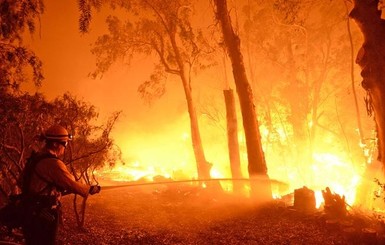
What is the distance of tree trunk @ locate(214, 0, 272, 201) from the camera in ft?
37.6

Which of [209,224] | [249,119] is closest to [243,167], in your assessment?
[249,119]

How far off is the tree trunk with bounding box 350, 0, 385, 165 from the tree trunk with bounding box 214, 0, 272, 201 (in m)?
4.86

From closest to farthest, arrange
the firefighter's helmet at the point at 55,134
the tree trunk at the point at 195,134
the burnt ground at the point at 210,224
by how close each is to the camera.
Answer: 1. the firefighter's helmet at the point at 55,134
2. the burnt ground at the point at 210,224
3. the tree trunk at the point at 195,134

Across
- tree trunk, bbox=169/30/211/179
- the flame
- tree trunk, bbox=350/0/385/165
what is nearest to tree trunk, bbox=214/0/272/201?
the flame

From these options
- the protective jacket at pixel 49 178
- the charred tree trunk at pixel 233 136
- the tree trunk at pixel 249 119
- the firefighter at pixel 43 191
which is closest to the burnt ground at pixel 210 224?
the tree trunk at pixel 249 119

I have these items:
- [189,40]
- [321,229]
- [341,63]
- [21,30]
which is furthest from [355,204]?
[341,63]

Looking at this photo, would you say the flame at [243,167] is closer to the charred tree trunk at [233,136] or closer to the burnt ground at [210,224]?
the charred tree trunk at [233,136]

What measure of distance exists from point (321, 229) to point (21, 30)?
894 centimetres

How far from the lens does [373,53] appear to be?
22.0 ft

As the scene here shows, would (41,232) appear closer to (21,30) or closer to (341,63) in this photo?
(21,30)

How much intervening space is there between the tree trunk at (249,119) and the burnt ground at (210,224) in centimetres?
70

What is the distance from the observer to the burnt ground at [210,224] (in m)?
7.76

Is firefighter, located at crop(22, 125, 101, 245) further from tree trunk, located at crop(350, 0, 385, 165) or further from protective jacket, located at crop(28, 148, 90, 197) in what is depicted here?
tree trunk, located at crop(350, 0, 385, 165)

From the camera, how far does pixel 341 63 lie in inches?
1017
